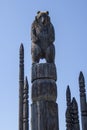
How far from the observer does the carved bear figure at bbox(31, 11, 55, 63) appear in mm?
6652

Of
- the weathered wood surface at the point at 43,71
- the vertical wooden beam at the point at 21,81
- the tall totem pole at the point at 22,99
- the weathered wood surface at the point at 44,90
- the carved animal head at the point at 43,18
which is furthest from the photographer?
the vertical wooden beam at the point at 21,81

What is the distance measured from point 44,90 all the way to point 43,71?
1.28 feet

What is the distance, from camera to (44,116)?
604cm

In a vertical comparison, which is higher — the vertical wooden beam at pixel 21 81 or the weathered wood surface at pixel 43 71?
the vertical wooden beam at pixel 21 81

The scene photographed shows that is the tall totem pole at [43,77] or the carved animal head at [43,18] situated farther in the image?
the carved animal head at [43,18]

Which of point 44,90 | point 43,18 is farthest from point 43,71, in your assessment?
point 43,18

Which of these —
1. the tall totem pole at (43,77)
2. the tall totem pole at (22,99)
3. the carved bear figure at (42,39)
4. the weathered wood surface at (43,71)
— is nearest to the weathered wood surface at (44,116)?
the tall totem pole at (43,77)

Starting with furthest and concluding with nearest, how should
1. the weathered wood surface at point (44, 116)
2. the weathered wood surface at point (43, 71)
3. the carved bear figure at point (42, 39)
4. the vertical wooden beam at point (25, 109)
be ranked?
the vertical wooden beam at point (25, 109)
the carved bear figure at point (42, 39)
the weathered wood surface at point (43, 71)
the weathered wood surface at point (44, 116)

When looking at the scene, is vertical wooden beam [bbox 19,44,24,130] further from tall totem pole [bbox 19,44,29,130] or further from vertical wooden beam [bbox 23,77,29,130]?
vertical wooden beam [bbox 23,77,29,130]

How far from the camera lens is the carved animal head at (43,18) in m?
6.88

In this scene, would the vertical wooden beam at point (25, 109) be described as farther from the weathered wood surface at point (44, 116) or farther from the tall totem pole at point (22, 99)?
the weathered wood surface at point (44, 116)

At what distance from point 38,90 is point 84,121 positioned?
841 cm

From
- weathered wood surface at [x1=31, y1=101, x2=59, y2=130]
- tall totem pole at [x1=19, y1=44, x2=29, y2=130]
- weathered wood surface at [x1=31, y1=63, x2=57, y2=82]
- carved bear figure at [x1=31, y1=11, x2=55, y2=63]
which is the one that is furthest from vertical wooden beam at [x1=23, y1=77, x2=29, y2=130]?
weathered wood surface at [x1=31, y1=101, x2=59, y2=130]

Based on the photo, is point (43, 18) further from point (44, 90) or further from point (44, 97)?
point (44, 97)
